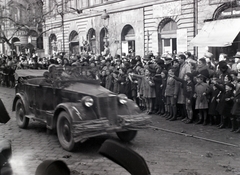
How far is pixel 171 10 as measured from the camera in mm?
20953

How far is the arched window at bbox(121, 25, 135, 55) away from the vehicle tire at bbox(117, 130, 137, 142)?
18.2m

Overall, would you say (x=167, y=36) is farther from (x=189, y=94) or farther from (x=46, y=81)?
(x=46, y=81)

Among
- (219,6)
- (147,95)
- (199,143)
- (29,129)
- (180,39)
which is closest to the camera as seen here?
(199,143)

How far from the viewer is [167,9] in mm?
21297

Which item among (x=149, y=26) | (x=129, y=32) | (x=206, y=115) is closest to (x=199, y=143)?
(x=206, y=115)

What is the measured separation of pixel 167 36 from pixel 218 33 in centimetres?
516

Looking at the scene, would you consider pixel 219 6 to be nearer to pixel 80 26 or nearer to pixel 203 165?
pixel 203 165

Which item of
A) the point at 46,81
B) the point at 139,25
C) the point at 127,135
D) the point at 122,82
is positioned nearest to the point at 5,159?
the point at 127,135

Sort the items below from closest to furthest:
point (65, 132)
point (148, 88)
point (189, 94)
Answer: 1. point (65, 132)
2. point (189, 94)
3. point (148, 88)

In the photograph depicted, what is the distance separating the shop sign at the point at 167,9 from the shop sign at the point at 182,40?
1168 millimetres

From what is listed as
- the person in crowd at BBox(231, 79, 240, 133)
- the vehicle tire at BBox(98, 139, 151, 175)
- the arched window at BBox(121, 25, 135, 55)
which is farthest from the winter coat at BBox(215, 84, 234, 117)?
the arched window at BBox(121, 25, 135, 55)

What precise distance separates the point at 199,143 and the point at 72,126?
2736 mm

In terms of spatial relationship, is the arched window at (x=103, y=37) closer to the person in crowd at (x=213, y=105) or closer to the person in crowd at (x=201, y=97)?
the person in crowd at (x=201, y=97)

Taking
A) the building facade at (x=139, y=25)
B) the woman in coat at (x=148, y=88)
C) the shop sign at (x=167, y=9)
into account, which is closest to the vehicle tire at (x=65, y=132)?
the woman in coat at (x=148, y=88)
